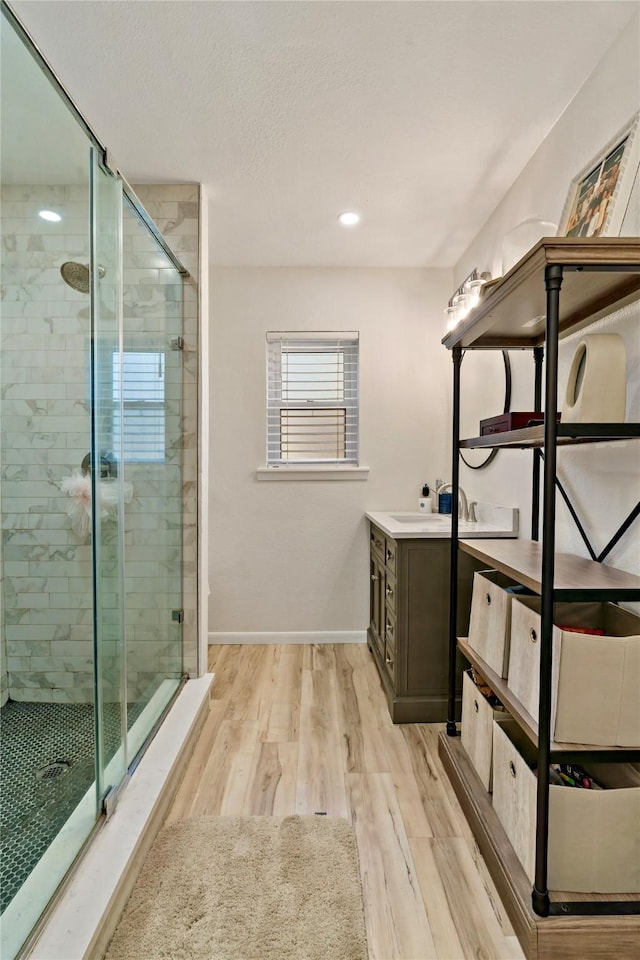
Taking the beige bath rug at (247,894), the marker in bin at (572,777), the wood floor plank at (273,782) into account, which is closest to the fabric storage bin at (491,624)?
the marker in bin at (572,777)

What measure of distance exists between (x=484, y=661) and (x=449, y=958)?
31.7 inches

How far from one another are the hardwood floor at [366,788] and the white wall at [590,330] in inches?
40.9

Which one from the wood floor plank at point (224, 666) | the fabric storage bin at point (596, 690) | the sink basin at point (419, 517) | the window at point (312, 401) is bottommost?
the wood floor plank at point (224, 666)

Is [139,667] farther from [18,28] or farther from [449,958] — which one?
[18,28]

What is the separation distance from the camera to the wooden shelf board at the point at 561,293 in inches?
49.4

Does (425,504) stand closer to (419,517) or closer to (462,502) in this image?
(419,517)

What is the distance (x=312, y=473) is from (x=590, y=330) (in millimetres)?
2095

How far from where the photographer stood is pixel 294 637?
3674mm

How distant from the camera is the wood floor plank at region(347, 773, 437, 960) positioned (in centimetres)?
137

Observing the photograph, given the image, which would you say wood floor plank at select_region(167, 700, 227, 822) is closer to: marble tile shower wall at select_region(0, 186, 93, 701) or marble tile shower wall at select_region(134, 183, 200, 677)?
marble tile shower wall at select_region(134, 183, 200, 677)

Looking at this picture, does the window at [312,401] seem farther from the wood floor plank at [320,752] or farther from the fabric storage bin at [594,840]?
the fabric storage bin at [594,840]

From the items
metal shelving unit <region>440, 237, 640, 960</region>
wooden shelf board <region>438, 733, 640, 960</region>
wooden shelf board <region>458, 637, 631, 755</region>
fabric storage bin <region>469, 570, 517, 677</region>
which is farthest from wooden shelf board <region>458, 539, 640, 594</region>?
wooden shelf board <region>438, 733, 640, 960</region>

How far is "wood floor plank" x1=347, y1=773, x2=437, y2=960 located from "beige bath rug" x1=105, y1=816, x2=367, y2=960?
0.04 meters

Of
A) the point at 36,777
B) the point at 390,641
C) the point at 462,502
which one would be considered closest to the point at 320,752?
the point at 390,641
